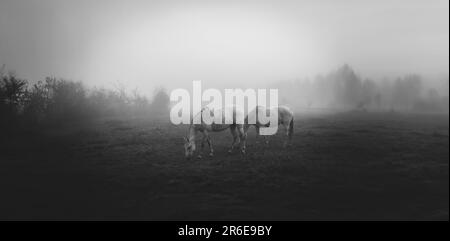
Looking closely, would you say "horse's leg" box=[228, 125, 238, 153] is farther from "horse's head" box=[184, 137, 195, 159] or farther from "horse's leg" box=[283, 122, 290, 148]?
"horse's leg" box=[283, 122, 290, 148]

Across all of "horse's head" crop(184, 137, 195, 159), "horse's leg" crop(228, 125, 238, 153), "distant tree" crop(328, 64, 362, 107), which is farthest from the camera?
"distant tree" crop(328, 64, 362, 107)

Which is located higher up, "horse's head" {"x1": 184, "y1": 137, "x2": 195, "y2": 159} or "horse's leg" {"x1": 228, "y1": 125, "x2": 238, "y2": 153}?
"horse's leg" {"x1": 228, "y1": 125, "x2": 238, "y2": 153}

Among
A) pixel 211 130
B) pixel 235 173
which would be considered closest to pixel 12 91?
pixel 211 130

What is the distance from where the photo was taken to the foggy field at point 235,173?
23.3 feet

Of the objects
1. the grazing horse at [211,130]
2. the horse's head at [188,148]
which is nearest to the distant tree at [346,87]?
the grazing horse at [211,130]

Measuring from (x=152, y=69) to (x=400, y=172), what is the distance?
6.95 m

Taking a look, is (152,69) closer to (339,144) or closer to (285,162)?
(285,162)
